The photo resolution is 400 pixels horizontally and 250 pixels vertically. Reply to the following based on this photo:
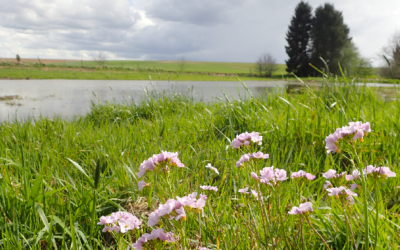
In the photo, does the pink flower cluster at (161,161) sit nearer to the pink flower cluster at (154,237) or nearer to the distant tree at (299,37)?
the pink flower cluster at (154,237)

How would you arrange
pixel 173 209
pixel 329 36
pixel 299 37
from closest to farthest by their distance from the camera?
pixel 173 209, pixel 329 36, pixel 299 37

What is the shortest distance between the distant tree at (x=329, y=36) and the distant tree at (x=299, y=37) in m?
1.20

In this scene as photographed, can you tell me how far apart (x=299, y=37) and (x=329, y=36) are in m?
4.55

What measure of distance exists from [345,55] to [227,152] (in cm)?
3778

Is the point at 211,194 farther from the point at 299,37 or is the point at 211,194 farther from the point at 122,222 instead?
the point at 299,37

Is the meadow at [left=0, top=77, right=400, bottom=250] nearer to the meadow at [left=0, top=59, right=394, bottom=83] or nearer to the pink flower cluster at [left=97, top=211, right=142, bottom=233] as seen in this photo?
the pink flower cluster at [left=97, top=211, right=142, bottom=233]

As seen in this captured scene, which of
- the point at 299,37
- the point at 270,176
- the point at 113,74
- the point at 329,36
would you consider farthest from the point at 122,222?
the point at 299,37

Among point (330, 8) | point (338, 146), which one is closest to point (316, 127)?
point (338, 146)

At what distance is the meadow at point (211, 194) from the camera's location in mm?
1042

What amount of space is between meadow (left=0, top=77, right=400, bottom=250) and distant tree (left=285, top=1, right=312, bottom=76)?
38.8 metres

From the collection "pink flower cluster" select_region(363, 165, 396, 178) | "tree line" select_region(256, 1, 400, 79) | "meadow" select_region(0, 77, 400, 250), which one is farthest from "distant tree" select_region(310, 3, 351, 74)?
"pink flower cluster" select_region(363, 165, 396, 178)

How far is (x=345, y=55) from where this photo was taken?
3378 cm

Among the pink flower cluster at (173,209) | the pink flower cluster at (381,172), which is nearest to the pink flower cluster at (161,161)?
the pink flower cluster at (173,209)

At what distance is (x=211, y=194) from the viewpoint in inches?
61.8
